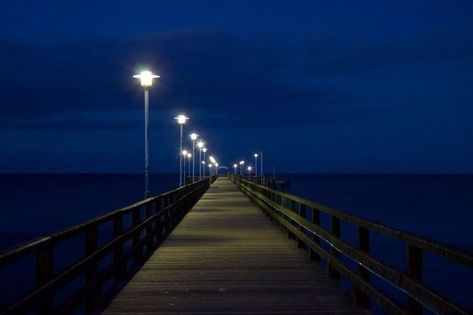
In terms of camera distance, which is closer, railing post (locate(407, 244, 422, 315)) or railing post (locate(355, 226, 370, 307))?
railing post (locate(407, 244, 422, 315))

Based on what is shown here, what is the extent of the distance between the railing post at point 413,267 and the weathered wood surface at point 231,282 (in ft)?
5.85

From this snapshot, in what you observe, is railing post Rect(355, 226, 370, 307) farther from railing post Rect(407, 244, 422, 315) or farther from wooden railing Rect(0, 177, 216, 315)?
wooden railing Rect(0, 177, 216, 315)

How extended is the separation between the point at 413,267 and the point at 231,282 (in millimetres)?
4139

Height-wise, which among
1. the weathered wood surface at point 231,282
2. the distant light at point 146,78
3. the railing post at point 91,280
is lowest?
the weathered wood surface at point 231,282

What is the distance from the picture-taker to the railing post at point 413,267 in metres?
5.71

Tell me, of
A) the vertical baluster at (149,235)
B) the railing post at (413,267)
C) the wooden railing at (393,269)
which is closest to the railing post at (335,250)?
the wooden railing at (393,269)

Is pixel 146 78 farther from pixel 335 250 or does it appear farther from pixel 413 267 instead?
pixel 413 267

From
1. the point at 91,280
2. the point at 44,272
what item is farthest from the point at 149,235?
the point at 44,272

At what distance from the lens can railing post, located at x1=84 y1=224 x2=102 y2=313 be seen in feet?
24.5

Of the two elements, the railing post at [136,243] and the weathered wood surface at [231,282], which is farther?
the railing post at [136,243]

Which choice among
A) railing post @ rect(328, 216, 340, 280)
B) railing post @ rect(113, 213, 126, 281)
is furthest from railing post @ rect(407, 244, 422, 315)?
railing post @ rect(113, 213, 126, 281)

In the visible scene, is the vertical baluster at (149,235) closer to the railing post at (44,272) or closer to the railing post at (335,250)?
the railing post at (335,250)

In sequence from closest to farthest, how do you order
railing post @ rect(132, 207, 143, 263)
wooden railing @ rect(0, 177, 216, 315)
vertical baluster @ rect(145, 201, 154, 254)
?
wooden railing @ rect(0, 177, 216, 315) → railing post @ rect(132, 207, 143, 263) → vertical baluster @ rect(145, 201, 154, 254)

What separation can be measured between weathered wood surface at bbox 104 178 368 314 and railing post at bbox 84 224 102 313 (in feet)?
0.63
